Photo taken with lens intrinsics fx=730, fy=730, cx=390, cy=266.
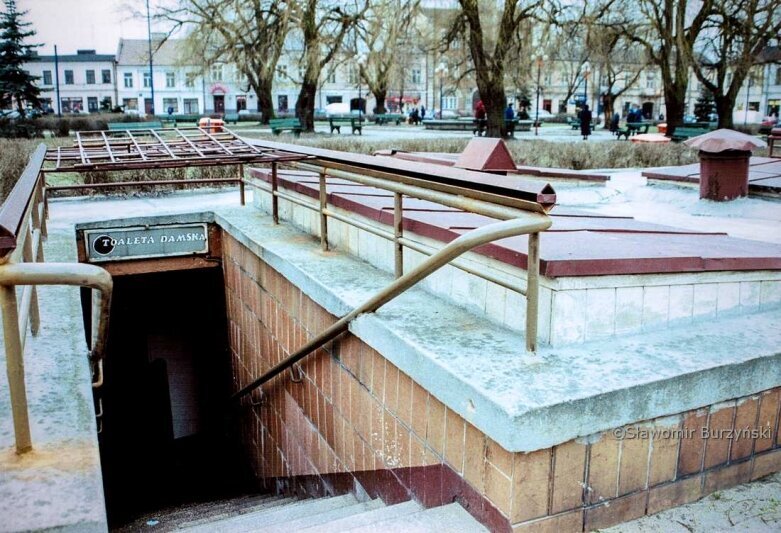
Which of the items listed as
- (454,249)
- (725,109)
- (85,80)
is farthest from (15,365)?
(85,80)

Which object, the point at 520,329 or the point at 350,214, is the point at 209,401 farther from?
the point at 520,329

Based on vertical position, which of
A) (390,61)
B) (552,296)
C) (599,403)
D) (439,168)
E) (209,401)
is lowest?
(209,401)

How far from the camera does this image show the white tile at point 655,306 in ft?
11.4

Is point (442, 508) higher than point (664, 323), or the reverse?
point (664, 323)

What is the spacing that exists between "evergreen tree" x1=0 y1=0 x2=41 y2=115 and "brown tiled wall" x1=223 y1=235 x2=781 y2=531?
4411cm

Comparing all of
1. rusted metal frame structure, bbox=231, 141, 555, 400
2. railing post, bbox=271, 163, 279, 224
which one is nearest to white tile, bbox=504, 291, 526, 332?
rusted metal frame structure, bbox=231, 141, 555, 400

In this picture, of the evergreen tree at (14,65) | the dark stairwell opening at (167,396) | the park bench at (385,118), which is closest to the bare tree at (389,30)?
the dark stairwell opening at (167,396)

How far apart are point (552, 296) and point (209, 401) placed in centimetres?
702

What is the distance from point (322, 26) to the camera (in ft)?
83.9

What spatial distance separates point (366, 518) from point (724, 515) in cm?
144

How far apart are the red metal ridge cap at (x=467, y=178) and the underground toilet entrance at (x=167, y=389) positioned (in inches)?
156

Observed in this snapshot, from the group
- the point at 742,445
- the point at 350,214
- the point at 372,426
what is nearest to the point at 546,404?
the point at 742,445

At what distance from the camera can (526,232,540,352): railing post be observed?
2920 mm

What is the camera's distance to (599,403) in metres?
2.69
